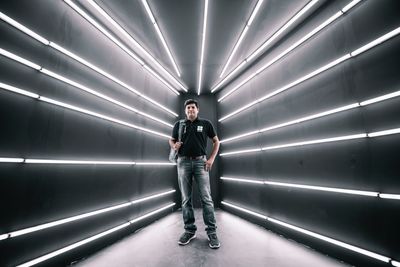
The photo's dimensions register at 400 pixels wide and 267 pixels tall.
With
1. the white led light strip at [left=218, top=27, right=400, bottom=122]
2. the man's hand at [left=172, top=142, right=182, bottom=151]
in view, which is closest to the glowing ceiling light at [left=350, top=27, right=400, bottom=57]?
the white led light strip at [left=218, top=27, right=400, bottom=122]

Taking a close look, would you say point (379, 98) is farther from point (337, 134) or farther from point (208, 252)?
point (208, 252)

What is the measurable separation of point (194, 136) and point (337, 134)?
5.32ft

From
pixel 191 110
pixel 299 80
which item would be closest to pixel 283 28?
pixel 299 80

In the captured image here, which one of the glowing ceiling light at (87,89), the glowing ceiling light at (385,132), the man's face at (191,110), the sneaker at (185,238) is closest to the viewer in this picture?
the glowing ceiling light at (385,132)

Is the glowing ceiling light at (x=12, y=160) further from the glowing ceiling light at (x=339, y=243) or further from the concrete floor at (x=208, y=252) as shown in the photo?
the glowing ceiling light at (x=339, y=243)

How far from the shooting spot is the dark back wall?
5.14ft

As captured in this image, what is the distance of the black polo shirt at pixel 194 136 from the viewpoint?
2.51 m

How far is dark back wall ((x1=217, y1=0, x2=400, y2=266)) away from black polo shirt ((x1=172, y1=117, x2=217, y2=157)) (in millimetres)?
1061

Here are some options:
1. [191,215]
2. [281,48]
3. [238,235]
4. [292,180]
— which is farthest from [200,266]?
[281,48]

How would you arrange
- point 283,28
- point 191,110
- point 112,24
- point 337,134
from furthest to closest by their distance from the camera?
point 191,110, point 283,28, point 112,24, point 337,134

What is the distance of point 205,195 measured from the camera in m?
2.40

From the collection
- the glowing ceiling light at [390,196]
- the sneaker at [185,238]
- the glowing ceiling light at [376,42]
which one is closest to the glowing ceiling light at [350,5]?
the glowing ceiling light at [376,42]

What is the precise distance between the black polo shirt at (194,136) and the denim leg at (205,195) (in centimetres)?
15

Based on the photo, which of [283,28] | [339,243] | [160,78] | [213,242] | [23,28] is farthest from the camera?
[160,78]
